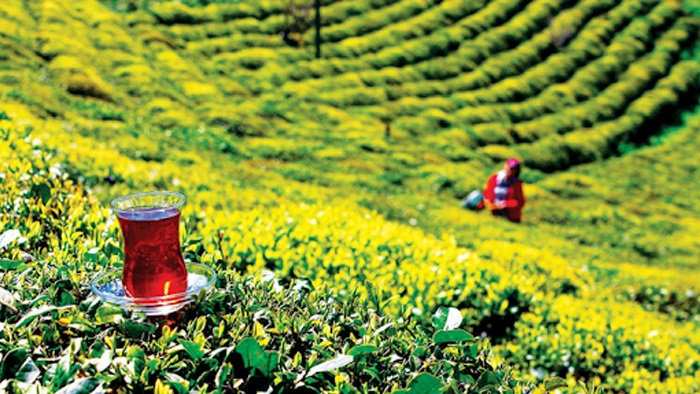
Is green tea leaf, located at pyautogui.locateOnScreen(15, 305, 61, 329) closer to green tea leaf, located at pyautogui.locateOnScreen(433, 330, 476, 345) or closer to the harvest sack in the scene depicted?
green tea leaf, located at pyautogui.locateOnScreen(433, 330, 476, 345)

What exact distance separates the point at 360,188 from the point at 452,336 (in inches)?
464

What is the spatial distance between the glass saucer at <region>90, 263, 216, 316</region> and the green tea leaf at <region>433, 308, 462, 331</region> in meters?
0.96

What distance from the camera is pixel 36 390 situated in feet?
6.70

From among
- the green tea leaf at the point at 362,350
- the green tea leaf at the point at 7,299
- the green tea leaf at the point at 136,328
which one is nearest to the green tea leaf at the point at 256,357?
the green tea leaf at the point at 362,350

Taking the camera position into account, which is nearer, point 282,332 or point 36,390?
point 36,390

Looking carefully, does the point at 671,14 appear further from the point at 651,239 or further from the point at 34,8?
the point at 34,8

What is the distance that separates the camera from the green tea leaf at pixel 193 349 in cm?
230

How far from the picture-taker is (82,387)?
82.4 inches

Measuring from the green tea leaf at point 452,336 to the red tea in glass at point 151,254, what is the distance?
3.44 ft

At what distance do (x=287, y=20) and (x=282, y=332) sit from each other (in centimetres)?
2347

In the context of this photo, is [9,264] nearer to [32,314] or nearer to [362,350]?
[32,314]

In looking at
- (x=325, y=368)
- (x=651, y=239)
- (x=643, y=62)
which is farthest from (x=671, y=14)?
(x=325, y=368)

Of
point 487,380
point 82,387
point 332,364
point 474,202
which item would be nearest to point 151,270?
point 82,387

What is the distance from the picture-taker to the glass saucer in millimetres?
2551
